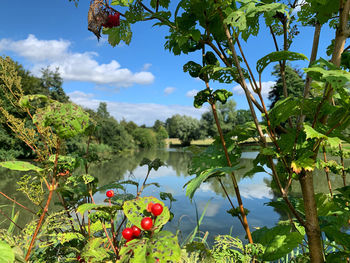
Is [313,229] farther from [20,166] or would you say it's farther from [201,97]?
[20,166]

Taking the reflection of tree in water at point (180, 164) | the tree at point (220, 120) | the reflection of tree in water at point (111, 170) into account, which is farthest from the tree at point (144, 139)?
the reflection of tree in water at point (111, 170)

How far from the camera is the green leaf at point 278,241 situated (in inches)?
36.5

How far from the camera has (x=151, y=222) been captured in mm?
823

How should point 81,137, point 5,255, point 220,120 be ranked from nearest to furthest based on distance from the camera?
point 5,255
point 81,137
point 220,120

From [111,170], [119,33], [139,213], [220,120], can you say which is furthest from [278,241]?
[220,120]

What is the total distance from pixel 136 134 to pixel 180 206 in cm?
4135

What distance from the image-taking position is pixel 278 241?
98 centimetres

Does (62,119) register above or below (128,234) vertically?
above

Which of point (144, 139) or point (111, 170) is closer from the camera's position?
point (111, 170)

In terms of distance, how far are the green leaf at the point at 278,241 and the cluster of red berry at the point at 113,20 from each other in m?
1.43

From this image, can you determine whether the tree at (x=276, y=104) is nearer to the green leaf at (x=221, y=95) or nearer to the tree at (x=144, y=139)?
the green leaf at (x=221, y=95)

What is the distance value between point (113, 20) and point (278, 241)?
146 cm

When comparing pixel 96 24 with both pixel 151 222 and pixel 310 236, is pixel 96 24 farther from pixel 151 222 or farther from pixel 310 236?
pixel 310 236

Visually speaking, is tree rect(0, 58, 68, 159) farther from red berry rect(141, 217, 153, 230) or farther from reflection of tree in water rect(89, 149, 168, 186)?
red berry rect(141, 217, 153, 230)
